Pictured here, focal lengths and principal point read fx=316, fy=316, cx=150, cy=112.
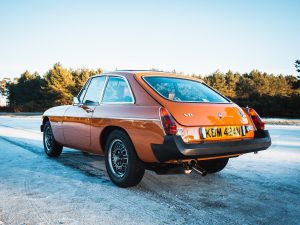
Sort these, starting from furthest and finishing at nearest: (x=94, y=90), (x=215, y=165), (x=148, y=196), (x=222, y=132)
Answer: (x=94, y=90) → (x=215, y=165) → (x=222, y=132) → (x=148, y=196)

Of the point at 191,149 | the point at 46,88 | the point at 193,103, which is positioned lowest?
the point at 191,149

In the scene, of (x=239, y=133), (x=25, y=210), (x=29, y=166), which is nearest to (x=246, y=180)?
(x=239, y=133)

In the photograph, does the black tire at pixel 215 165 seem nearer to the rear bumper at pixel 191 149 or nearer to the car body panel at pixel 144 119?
the car body panel at pixel 144 119

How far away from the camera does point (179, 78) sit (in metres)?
4.98

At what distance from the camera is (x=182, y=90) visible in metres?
4.61

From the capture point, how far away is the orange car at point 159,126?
3703 millimetres

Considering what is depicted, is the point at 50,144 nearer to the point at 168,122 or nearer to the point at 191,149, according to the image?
the point at 168,122

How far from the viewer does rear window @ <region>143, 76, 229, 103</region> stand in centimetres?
430

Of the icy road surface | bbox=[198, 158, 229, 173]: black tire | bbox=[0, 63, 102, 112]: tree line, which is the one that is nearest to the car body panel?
the icy road surface

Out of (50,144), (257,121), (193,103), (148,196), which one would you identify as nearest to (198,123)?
(193,103)

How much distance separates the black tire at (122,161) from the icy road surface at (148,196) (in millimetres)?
130

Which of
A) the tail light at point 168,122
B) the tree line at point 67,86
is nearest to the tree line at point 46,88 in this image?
the tree line at point 67,86

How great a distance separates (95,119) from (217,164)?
206cm

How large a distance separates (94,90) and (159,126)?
6.67 ft
